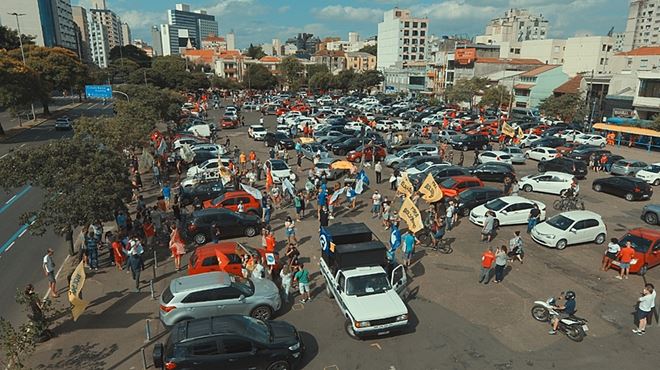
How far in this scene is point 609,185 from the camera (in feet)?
90.4

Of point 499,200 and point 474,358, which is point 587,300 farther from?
point 499,200

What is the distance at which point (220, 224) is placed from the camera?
1964cm

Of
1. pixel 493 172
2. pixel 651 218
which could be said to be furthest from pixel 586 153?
pixel 651 218

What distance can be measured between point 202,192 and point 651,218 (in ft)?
77.8

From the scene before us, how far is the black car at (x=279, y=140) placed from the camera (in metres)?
40.7

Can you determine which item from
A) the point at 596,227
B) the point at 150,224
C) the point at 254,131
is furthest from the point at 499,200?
the point at 254,131

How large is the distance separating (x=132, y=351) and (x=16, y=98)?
44.9 meters

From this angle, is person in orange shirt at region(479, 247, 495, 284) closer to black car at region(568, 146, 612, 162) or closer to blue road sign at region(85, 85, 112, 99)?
black car at region(568, 146, 612, 162)

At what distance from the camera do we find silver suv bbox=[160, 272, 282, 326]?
12.3 m

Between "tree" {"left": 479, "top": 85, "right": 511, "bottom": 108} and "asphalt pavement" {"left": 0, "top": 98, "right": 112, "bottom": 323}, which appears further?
"tree" {"left": 479, "top": 85, "right": 511, "bottom": 108}

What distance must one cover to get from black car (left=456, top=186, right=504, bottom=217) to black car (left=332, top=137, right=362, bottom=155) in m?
15.5

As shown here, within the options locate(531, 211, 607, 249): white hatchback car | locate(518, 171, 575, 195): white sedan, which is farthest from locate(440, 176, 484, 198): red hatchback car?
locate(531, 211, 607, 249): white hatchback car

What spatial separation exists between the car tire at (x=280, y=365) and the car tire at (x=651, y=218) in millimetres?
21057

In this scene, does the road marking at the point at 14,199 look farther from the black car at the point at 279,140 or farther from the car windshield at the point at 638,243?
the car windshield at the point at 638,243
